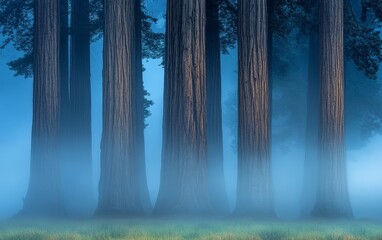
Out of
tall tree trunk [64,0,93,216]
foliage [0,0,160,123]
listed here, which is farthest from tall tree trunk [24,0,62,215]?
foliage [0,0,160,123]

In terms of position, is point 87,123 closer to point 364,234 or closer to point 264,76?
point 264,76

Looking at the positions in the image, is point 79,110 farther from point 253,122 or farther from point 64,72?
point 253,122

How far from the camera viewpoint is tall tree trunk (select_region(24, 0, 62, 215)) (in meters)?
23.5

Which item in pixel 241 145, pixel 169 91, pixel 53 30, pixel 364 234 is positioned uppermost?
pixel 53 30

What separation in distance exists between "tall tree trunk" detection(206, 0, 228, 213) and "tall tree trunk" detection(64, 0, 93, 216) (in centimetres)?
413

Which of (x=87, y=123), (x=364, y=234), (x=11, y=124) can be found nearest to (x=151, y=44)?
(x=87, y=123)

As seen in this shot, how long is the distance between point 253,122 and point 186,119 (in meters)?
1.92

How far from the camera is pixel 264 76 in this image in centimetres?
2286

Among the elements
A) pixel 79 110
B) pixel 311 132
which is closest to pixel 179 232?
pixel 311 132

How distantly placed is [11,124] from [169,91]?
40.7 ft

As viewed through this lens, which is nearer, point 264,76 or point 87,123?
point 264,76

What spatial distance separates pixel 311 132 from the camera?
25.8 metres

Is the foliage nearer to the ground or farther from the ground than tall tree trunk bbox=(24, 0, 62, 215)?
farther from the ground

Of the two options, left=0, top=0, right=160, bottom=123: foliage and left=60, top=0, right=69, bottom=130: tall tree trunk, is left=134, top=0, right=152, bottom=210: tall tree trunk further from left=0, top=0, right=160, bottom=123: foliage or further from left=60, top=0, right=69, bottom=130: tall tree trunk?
left=60, top=0, right=69, bottom=130: tall tree trunk
